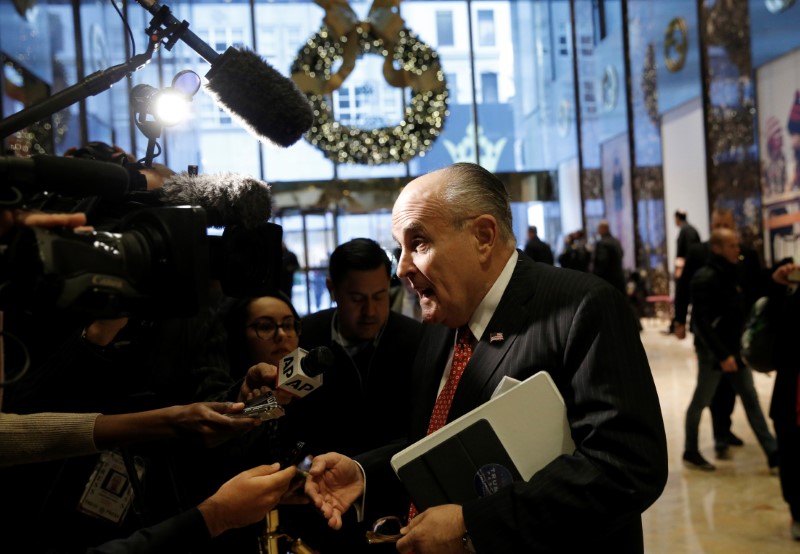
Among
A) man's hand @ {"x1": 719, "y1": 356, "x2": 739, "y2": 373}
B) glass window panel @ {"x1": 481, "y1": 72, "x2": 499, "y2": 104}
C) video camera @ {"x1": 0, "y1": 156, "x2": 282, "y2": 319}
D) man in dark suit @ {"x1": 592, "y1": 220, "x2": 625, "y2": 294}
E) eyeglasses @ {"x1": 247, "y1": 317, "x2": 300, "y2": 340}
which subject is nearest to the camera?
video camera @ {"x1": 0, "y1": 156, "x2": 282, "y2": 319}

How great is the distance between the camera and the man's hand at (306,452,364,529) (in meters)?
1.55

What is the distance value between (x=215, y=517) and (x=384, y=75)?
1203 cm

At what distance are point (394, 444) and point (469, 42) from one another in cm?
1360

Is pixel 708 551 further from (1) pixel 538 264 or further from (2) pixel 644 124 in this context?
(2) pixel 644 124

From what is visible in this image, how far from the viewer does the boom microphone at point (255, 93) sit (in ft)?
5.24

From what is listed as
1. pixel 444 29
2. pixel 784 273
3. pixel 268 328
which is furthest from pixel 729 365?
pixel 444 29

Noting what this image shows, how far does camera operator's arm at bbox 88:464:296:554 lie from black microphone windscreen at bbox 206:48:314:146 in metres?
0.66

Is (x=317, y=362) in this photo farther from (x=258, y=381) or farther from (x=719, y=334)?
(x=719, y=334)

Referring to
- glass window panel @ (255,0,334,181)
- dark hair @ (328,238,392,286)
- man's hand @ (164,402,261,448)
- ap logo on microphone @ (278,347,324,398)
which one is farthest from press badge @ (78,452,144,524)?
glass window panel @ (255,0,334,181)

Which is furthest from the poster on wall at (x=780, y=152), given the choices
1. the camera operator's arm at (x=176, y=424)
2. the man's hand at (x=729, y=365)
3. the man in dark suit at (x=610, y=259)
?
the camera operator's arm at (x=176, y=424)

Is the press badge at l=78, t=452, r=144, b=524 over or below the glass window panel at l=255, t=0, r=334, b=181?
below

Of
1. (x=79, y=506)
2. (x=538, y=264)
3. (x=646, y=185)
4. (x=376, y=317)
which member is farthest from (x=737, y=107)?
(x=79, y=506)

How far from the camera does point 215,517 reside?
4.46ft

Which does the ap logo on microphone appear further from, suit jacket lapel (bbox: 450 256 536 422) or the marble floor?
the marble floor
